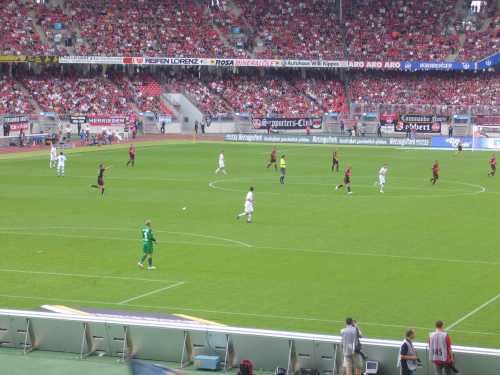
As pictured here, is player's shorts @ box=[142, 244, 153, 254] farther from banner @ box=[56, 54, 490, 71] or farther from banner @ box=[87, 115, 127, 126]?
banner @ box=[56, 54, 490, 71]

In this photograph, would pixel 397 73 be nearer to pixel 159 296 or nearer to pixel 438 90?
pixel 438 90

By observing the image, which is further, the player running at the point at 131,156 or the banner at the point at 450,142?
the banner at the point at 450,142

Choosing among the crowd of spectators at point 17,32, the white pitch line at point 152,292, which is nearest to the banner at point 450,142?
the crowd of spectators at point 17,32

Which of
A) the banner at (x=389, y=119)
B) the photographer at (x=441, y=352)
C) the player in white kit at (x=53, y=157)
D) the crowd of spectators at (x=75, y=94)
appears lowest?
the photographer at (x=441, y=352)

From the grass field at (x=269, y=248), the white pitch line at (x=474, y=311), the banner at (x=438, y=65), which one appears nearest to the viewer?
the white pitch line at (x=474, y=311)

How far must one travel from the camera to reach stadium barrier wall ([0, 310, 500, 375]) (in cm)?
1939

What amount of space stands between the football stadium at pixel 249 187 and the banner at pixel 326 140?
16cm

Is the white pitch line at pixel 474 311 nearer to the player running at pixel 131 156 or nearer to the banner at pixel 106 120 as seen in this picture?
the player running at pixel 131 156

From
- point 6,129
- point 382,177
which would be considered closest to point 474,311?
point 382,177

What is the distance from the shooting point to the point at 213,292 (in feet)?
96.3

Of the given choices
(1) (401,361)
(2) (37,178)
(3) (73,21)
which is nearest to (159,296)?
(1) (401,361)

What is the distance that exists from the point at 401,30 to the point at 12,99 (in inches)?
1896

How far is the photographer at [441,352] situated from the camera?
18.3 m

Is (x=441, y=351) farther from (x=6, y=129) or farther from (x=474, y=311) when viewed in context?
(x=6, y=129)
